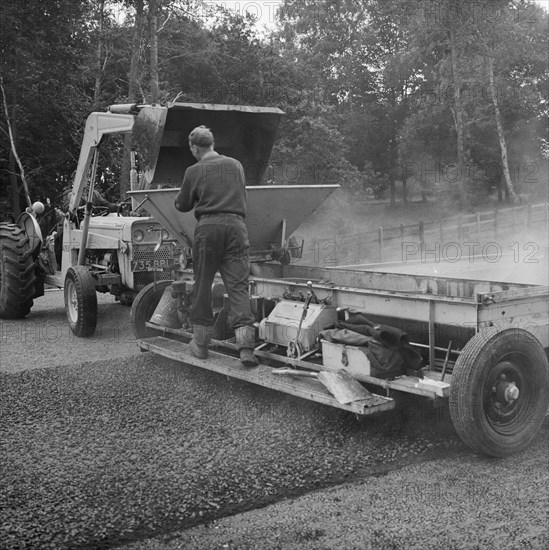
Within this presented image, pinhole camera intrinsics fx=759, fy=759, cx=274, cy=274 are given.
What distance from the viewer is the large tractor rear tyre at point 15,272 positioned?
10352mm

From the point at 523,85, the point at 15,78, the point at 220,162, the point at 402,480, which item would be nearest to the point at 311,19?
the point at 523,85

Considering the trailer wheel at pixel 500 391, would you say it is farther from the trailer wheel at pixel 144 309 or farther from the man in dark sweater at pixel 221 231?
the trailer wheel at pixel 144 309

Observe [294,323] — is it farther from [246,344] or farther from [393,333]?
[393,333]

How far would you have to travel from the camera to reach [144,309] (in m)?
8.09

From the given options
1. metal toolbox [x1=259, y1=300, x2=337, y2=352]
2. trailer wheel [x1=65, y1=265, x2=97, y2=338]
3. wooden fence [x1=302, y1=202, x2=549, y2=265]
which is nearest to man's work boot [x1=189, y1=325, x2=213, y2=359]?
metal toolbox [x1=259, y1=300, x2=337, y2=352]

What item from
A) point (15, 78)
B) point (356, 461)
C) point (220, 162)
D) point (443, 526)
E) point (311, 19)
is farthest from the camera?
point (311, 19)

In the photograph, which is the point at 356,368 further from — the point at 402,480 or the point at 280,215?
the point at 280,215

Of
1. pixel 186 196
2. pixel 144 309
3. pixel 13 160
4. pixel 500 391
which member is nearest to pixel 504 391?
pixel 500 391

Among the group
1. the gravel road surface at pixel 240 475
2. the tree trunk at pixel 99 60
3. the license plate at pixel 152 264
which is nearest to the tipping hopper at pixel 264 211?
the gravel road surface at pixel 240 475

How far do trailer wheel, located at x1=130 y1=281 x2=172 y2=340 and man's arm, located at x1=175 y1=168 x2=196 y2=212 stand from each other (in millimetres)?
1993

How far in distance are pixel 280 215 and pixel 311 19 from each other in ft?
110

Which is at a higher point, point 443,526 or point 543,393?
point 543,393

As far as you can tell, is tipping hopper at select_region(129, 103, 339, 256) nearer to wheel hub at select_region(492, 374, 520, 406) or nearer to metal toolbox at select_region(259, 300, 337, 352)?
metal toolbox at select_region(259, 300, 337, 352)

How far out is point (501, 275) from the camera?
9.23 m
